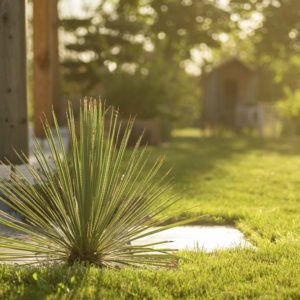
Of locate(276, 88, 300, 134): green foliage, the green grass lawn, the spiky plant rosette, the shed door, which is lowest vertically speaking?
the green grass lawn

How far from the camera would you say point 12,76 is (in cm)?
559

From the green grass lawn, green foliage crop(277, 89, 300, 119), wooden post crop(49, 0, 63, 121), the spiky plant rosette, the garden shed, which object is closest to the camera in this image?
the green grass lawn

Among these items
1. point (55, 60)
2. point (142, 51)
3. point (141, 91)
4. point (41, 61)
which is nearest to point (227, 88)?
point (142, 51)

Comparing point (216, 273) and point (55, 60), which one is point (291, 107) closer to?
point (55, 60)

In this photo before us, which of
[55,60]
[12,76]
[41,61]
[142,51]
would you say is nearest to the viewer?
[12,76]

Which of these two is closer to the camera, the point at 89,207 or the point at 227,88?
the point at 89,207

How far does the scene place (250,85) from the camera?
81.3 feet

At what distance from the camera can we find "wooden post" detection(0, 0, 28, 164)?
18.1ft

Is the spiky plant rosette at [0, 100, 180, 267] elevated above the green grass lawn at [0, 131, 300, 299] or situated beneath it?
elevated above

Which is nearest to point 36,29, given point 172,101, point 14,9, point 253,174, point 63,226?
point 253,174

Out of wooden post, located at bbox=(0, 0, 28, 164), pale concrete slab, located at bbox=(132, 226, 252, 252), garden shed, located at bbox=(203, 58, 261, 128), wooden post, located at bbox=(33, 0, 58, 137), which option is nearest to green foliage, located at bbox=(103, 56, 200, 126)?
wooden post, located at bbox=(33, 0, 58, 137)

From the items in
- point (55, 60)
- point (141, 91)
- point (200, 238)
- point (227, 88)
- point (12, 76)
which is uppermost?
point (55, 60)

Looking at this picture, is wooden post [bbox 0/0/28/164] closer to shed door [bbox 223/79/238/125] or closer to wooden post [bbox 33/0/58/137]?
wooden post [bbox 33/0/58/137]

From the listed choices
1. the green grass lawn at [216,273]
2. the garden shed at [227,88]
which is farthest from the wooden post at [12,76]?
the garden shed at [227,88]
